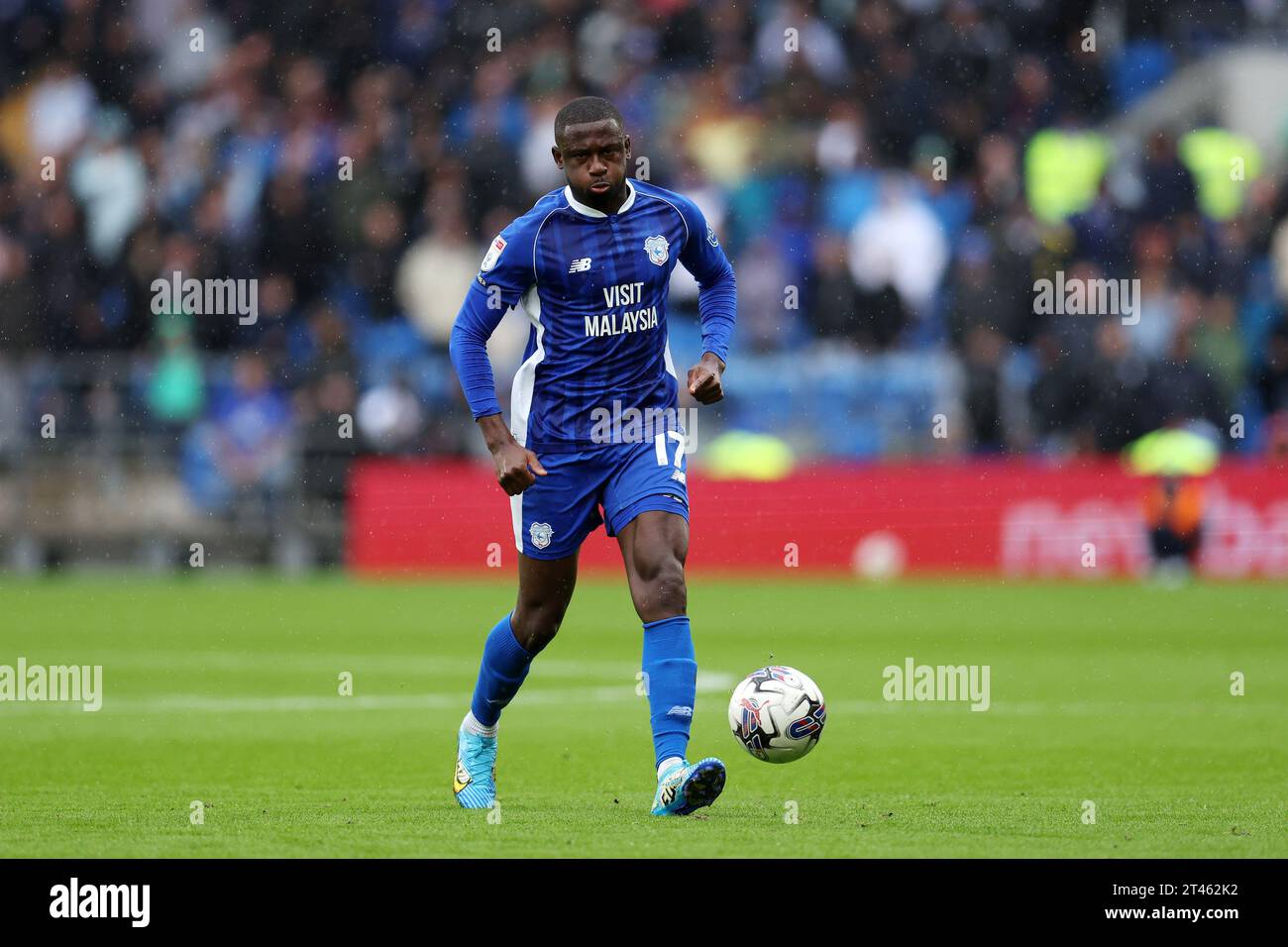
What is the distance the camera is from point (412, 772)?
9242 millimetres

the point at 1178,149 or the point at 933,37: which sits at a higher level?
the point at 933,37

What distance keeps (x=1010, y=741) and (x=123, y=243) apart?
15.3 meters

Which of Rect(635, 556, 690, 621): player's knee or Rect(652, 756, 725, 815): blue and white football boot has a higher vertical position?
Rect(635, 556, 690, 621): player's knee

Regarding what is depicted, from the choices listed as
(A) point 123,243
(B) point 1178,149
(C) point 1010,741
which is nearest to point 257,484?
(A) point 123,243

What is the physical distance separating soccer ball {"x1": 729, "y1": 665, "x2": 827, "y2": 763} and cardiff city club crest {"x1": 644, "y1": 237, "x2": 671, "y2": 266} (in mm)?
1633

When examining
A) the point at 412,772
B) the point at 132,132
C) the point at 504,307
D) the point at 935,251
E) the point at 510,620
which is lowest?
the point at 412,772

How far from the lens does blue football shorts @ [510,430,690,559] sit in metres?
8.10

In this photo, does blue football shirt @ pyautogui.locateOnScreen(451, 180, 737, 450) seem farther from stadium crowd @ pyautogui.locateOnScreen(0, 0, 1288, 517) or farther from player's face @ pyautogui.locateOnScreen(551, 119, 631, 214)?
stadium crowd @ pyautogui.locateOnScreen(0, 0, 1288, 517)

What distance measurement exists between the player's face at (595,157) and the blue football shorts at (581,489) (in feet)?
3.15

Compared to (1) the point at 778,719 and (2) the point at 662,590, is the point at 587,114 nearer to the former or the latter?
(2) the point at 662,590

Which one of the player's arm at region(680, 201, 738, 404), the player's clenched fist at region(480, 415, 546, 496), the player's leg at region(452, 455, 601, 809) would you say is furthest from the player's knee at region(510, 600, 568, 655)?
the player's arm at region(680, 201, 738, 404)

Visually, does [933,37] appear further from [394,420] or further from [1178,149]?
[394,420]

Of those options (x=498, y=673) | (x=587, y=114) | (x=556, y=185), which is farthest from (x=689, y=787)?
(x=556, y=185)

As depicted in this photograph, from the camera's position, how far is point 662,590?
25.6 ft
